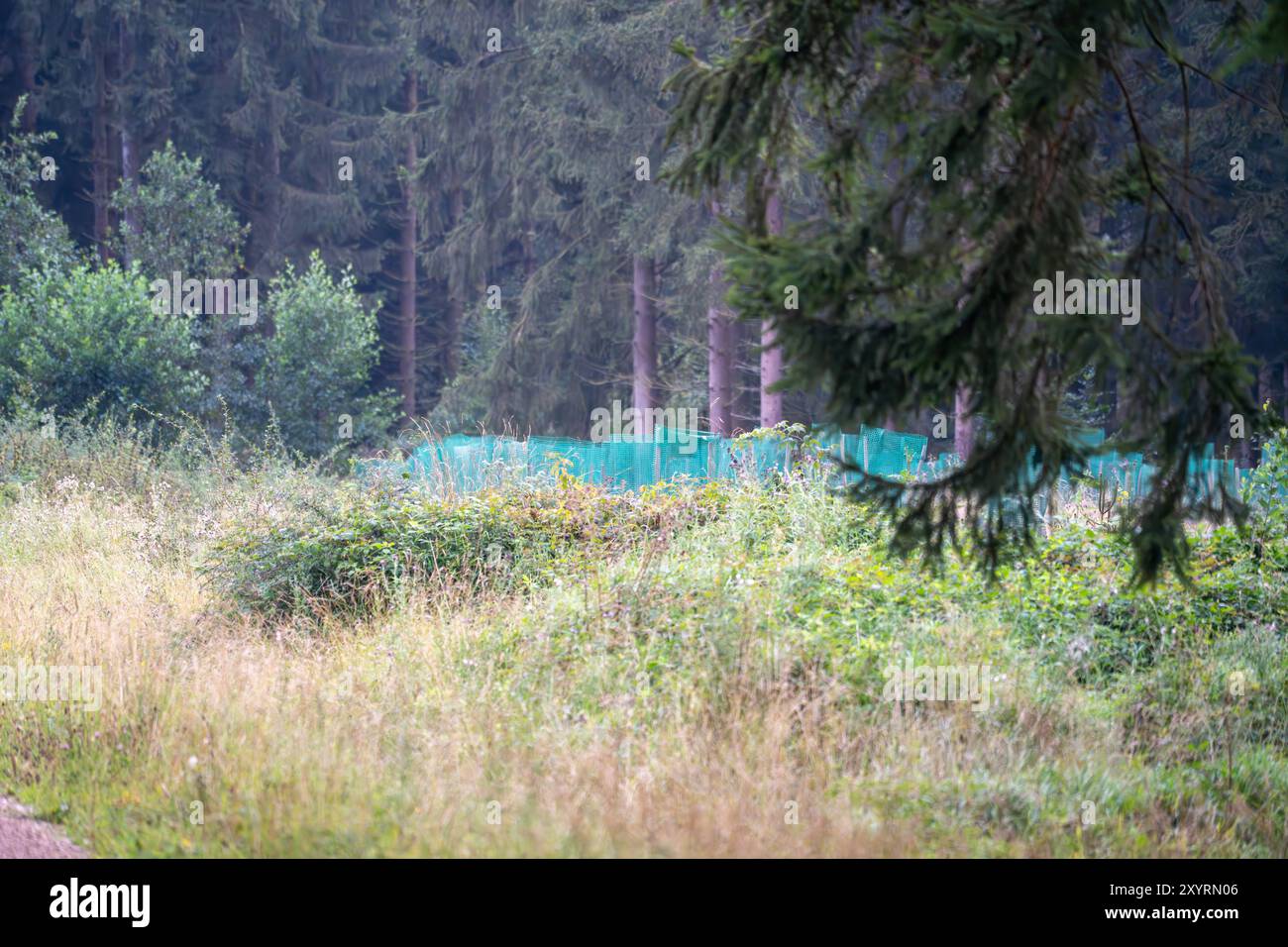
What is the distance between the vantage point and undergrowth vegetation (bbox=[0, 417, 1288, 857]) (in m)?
5.25

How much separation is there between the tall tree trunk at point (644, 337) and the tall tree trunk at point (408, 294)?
34.9 ft

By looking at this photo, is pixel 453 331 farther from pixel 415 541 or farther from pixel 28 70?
pixel 415 541

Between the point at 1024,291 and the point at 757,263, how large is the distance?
3.75 ft

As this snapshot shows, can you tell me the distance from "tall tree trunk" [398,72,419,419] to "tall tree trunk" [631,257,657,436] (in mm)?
10649

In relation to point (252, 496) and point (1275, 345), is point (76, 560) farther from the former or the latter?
point (1275, 345)

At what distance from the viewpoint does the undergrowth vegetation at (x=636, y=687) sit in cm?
525

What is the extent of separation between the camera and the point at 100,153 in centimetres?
3469

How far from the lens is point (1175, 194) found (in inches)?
222
